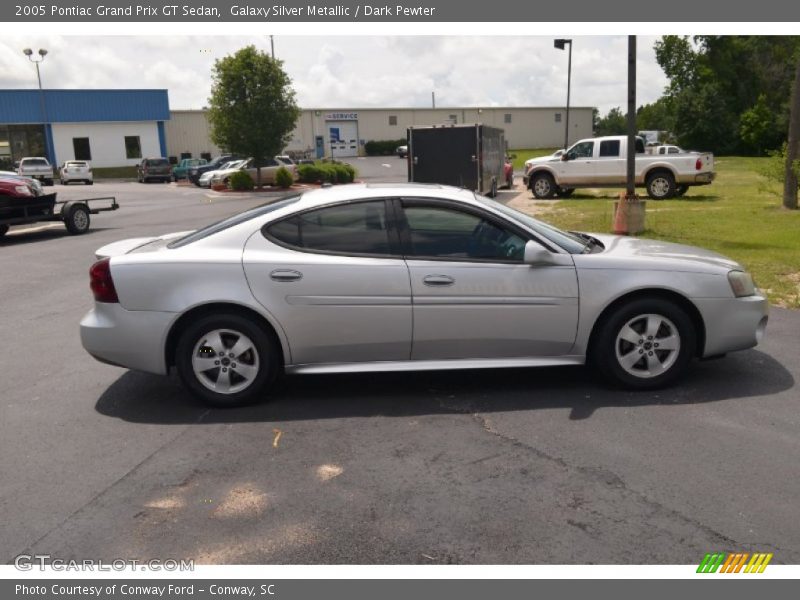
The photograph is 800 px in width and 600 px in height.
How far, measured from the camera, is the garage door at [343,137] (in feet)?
229

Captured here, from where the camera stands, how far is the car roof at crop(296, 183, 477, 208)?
18.0 feet

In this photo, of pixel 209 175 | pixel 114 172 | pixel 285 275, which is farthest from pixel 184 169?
pixel 285 275

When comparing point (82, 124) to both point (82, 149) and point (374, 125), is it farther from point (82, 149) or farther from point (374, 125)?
point (374, 125)

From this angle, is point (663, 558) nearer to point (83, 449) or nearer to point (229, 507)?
point (229, 507)

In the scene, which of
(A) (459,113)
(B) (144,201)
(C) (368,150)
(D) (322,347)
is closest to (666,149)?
(B) (144,201)

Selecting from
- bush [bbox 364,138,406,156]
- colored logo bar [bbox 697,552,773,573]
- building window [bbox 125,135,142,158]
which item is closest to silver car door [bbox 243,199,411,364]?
colored logo bar [bbox 697,552,773,573]

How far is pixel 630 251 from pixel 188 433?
338cm

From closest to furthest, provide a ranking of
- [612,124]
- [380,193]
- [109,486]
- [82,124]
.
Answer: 1. [109,486]
2. [380,193]
3. [82,124]
4. [612,124]

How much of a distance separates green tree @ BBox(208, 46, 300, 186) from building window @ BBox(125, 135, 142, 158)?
2162 centimetres

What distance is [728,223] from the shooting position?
1551 centimetres

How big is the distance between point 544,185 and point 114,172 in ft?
132

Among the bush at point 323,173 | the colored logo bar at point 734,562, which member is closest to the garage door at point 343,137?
the bush at point 323,173

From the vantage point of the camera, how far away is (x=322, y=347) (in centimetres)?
530

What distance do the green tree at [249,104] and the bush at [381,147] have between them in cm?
3317
